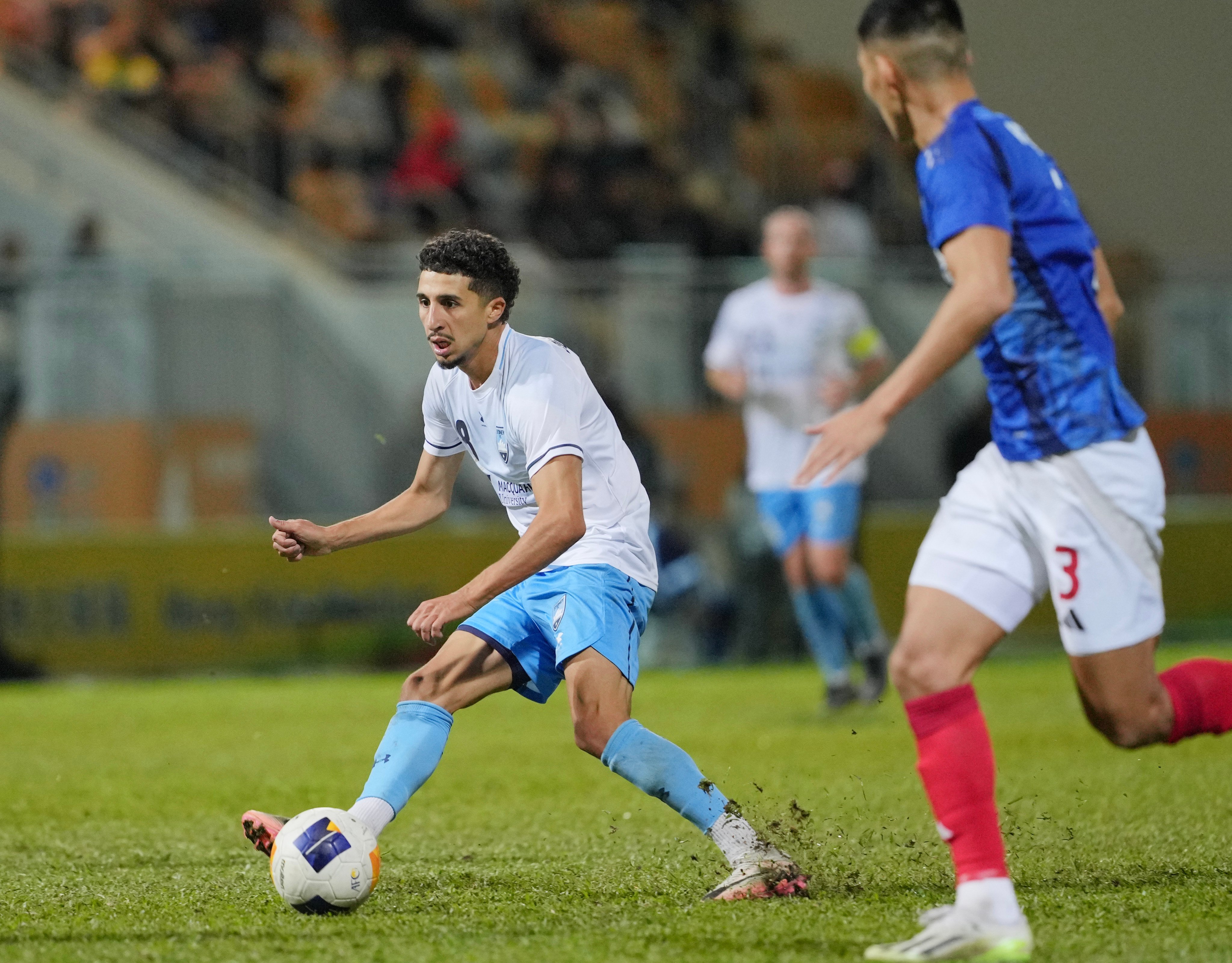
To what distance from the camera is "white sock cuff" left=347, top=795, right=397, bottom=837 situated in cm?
426

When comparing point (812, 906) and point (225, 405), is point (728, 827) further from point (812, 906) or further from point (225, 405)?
point (225, 405)

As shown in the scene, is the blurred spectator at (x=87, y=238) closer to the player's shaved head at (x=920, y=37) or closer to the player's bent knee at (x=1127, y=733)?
the player's shaved head at (x=920, y=37)

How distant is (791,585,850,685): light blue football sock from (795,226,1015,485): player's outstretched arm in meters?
5.56

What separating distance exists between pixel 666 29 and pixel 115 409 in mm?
9957

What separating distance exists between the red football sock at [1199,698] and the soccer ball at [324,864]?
6.40 ft

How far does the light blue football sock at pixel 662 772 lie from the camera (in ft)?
14.2

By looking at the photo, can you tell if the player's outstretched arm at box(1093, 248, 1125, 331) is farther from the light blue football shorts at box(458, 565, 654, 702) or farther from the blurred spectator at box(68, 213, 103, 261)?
the blurred spectator at box(68, 213, 103, 261)

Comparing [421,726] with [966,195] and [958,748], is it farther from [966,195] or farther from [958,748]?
[966,195]

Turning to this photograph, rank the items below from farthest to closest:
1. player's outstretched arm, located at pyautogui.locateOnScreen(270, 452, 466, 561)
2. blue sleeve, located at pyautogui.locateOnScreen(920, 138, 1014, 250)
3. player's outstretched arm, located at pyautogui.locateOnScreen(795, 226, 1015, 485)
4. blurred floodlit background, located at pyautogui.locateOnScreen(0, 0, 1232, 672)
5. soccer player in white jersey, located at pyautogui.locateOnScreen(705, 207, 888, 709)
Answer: blurred floodlit background, located at pyautogui.locateOnScreen(0, 0, 1232, 672) < soccer player in white jersey, located at pyautogui.locateOnScreen(705, 207, 888, 709) < player's outstretched arm, located at pyautogui.locateOnScreen(270, 452, 466, 561) < blue sleeve, located at pyautogui.locateOnScreen(920, 138, 1014, 250) < player's outstretched arm, located at pyautogui.locateOnScreen(795, 226, 1015, 485)

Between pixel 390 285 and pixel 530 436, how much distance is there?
8.41m

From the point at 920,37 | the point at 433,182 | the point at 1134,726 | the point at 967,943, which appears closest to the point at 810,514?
the point at 1134,726

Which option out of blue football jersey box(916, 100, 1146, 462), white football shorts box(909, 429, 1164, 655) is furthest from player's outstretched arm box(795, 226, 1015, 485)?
white football shorts box(909, 429, 1164, 655)

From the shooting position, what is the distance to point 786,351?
941cm

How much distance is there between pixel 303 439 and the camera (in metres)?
11.8
